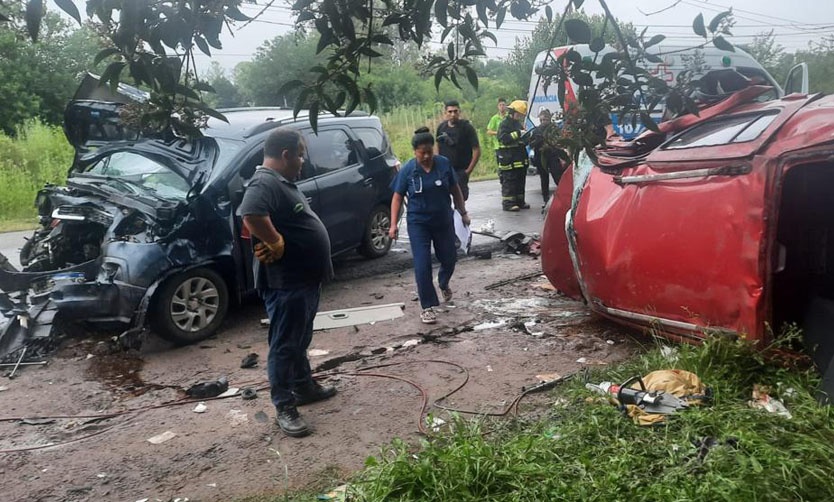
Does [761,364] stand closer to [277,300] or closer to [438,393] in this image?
[438,393]

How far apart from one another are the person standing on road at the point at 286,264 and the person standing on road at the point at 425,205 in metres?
1.86

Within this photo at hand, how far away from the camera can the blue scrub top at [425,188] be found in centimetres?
601

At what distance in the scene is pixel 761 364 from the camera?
3.88 m

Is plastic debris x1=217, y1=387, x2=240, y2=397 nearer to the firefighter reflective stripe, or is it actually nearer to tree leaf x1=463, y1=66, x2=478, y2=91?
tree leaf x1=463, y1=66, x2=478, y2=91

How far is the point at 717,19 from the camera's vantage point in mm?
2297

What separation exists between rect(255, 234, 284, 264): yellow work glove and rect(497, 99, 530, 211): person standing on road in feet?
24.9

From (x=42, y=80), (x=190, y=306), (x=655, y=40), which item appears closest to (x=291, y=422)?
(x=190, y=306)

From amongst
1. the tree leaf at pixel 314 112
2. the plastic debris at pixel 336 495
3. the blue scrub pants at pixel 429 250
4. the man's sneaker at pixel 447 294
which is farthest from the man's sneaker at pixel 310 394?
the tree leaf at pixel 314 112

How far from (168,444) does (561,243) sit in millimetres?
3254

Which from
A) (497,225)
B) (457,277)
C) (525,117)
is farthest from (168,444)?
(525,117)

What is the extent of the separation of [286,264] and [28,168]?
1323 centimetres

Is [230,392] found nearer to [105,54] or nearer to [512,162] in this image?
[105,54]

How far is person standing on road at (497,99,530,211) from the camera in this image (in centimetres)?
1112

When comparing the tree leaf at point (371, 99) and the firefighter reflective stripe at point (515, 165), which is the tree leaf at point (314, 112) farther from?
the firefighter reflective stripe at point (515, 165)
